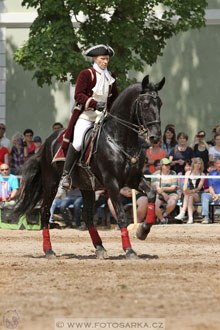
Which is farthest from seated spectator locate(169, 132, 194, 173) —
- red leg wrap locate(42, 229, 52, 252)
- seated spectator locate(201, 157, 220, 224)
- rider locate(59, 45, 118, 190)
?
rider locate(59, 45, 118, 190)

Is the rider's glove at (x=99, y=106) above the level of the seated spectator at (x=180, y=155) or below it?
above

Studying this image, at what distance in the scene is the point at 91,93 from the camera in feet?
35.2

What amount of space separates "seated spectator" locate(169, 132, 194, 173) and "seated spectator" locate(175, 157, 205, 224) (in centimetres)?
68

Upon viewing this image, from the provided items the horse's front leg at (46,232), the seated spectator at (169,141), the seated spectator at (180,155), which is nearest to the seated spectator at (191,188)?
the seated spectator at (180,155)

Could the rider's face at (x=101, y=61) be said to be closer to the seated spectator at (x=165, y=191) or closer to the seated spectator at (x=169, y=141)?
the seated spectator at (x=165, y=191)

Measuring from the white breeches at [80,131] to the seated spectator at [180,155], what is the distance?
7.29 meters

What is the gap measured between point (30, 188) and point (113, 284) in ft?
13.5

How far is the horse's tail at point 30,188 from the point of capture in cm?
1191

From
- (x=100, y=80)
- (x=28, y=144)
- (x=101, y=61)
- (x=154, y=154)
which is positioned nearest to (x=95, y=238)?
(x=100, y=80)

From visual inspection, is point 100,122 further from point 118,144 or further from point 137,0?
point 137,0

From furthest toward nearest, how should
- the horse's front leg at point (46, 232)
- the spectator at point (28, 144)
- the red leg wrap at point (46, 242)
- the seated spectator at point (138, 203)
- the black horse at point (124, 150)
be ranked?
the spectator at point (28, 144) → the seated spectator at point (138, 203) → the red leg wrap at point (46, 242) → the horse's front leg at point (46, 232) → the black horse at point (124, 150)

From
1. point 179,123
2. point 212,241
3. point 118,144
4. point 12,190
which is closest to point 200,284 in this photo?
point 118,144

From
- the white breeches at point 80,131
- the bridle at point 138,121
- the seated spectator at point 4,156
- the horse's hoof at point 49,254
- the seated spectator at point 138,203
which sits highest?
the bridle at point 138,121

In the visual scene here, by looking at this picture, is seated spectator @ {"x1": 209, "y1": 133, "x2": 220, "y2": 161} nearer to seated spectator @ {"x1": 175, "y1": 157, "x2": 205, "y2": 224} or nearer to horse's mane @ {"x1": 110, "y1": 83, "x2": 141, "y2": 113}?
seated spectator @ {"x1": 175, "y1": 157, "x2": 205, "y2": 224}
